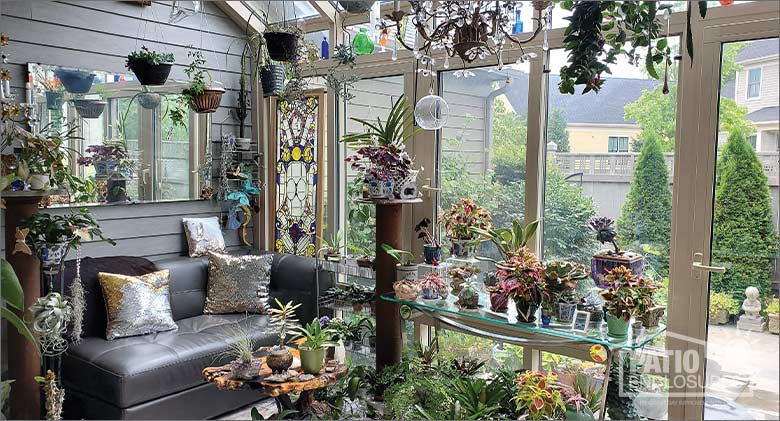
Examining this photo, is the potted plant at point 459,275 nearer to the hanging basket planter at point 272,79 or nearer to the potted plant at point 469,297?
the potted plant at point 469,297

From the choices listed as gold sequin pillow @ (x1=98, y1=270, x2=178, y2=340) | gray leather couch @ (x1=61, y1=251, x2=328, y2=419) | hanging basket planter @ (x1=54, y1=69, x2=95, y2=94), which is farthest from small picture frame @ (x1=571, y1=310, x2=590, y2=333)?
hanging basket planter @ (x1=54, y1=69, x2=95, y2=94)

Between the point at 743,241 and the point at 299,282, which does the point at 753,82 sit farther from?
the point at 299,282

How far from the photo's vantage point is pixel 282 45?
373 cm

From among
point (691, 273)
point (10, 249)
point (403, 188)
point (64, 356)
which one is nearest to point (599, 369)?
point (691, 273)

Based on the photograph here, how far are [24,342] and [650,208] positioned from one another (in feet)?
10.7

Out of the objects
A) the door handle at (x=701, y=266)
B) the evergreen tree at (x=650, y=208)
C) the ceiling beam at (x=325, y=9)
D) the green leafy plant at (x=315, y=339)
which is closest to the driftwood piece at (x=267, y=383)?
the green leafy plant at (x=315, y=339)

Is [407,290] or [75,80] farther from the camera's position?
[75,80]

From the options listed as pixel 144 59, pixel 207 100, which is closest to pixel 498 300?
pixel 207 100

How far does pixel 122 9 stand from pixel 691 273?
152 inches

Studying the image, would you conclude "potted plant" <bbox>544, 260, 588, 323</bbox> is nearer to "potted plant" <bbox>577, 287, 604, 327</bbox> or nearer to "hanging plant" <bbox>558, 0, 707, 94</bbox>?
"potted plant" <bbox>577, 287, 604, 327</bbox>

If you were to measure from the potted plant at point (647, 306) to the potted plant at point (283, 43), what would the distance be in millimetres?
2434

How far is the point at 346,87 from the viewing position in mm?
4164

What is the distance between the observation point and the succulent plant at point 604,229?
116 inches

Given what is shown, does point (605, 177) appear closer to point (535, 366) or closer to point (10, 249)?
point (535, 366)
